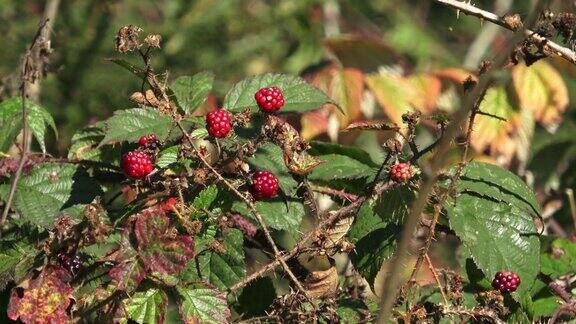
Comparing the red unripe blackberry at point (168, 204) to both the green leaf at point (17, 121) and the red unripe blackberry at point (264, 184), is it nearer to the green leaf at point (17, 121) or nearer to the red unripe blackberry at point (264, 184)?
the red unripe blackberry at point (264, 184)

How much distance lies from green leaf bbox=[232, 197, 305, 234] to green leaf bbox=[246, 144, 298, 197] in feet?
0.11

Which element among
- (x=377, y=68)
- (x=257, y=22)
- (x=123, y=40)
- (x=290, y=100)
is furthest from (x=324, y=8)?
(x=123, y=40)

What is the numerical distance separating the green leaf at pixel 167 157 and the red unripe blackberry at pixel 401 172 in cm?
39

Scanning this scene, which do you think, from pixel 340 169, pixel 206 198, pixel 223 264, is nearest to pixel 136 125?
pixel 206 198

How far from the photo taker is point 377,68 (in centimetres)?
353

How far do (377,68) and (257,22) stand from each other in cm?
192

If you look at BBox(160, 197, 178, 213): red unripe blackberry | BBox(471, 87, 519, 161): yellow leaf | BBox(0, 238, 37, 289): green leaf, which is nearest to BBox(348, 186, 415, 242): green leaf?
BBox(160, 197, 178, 213): red unripe blackberry

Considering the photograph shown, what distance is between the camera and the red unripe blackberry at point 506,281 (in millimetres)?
1803

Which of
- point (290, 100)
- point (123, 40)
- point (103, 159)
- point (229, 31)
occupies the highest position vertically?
point (123, 40)

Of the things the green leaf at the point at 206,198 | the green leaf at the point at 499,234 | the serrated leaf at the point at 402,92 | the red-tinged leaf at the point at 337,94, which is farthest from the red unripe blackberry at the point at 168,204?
the serrated leaf at the point at 402,92

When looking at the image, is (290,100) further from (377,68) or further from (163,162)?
(377,68)

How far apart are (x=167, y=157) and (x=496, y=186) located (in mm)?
635

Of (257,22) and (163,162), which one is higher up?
(163,162)

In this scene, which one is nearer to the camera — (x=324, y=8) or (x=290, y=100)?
(x=290, y=100)
